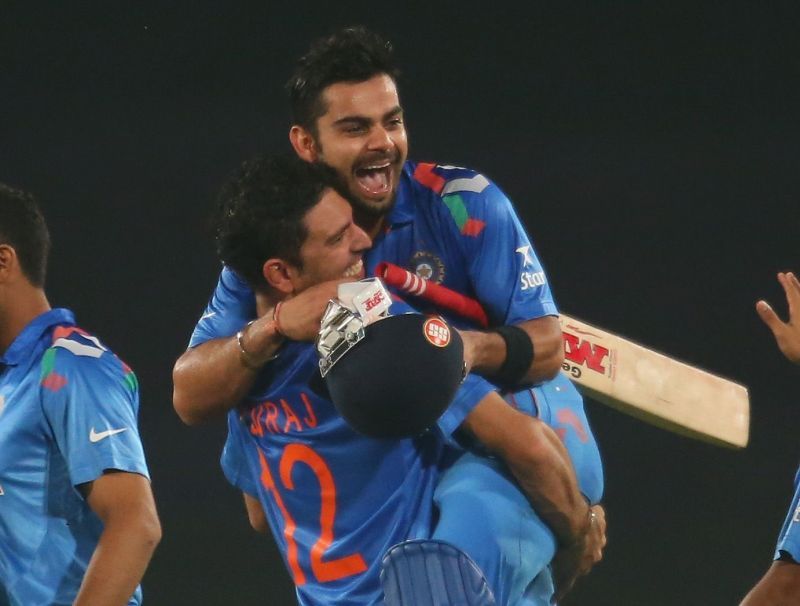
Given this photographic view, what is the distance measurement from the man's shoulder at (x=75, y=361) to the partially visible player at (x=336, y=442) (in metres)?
0.19

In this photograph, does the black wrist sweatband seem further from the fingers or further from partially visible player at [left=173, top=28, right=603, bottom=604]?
the fingers

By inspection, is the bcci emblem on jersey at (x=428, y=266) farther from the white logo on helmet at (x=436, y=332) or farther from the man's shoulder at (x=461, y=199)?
the white logo on helmet at (x=436, y=332)

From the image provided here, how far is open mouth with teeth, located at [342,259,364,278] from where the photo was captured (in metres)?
2.27

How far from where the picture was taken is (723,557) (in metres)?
3.85

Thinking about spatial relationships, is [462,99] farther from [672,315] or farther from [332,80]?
[332,80]

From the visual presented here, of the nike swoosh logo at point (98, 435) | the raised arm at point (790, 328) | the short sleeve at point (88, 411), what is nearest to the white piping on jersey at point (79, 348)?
the short sleeve at point (88, 411)

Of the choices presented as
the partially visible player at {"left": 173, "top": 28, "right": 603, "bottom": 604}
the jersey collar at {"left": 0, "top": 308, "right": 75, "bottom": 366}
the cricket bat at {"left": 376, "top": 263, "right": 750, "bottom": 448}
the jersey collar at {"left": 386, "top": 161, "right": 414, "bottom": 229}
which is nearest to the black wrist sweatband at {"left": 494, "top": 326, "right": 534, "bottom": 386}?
the partially visible player at {"left": 173, "top": 28, "right": 603, "bottom": 604}

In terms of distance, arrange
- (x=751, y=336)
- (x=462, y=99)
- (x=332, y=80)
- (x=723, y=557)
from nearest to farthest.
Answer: (x=332, y=80) < (x=723, y=557) < (x=751, y=336) < (x=462, y=99)

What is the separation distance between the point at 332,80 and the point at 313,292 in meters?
0.52

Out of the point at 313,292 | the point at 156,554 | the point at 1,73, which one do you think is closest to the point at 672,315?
the point at 156,554

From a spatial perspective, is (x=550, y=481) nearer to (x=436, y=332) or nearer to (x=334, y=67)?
(x=436, y=332)

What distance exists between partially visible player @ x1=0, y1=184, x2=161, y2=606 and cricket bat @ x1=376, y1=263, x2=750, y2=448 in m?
1.02

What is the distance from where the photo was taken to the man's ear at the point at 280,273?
2.27 m

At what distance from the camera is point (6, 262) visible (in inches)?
92.4
